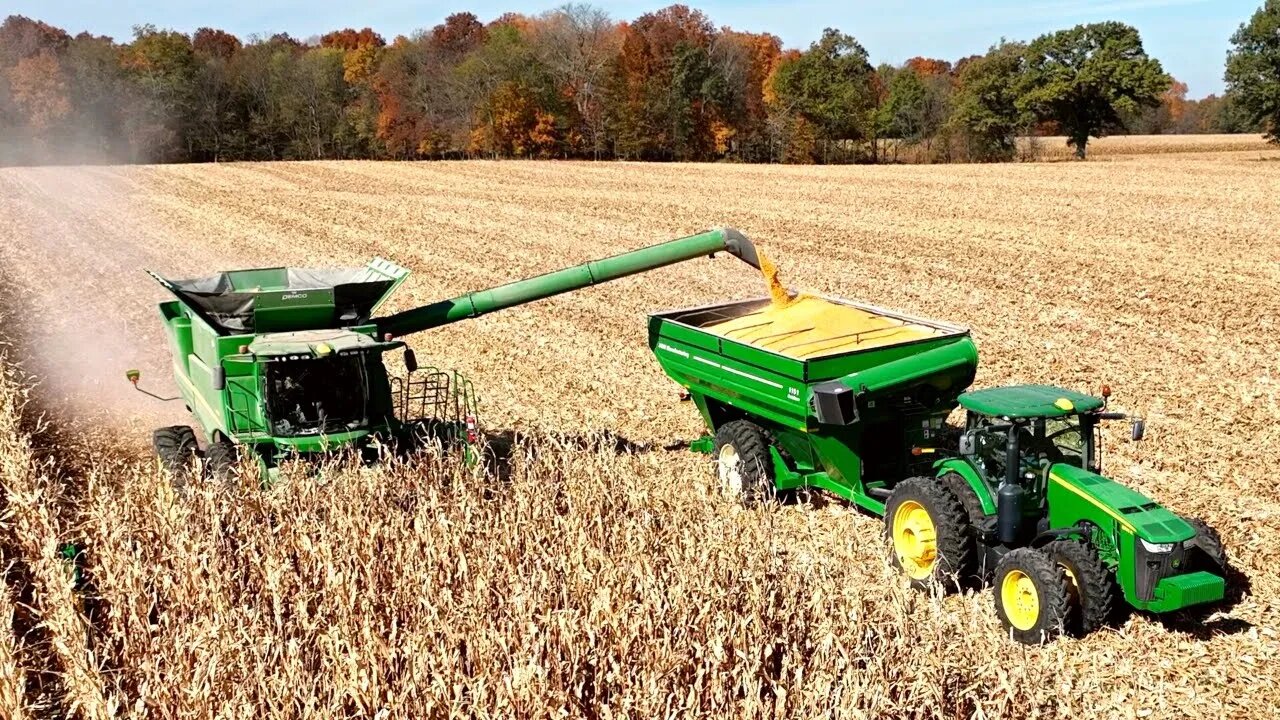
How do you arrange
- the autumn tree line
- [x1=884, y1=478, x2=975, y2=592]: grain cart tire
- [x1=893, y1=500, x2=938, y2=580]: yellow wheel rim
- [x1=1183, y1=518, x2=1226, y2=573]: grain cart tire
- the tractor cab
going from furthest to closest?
the autumn tree line < [x1=893, y1=500, x2=938, y2=580]: yellow wheel rim < [x1=884, y1=478, x2=975, y2=592]: grain cart tire < the tractor cab < [x1=1183, y1=518, x2=1226, y2=573]: grain cart tire

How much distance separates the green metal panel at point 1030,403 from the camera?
7317 mm

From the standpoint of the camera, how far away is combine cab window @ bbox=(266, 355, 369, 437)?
8.91 metres

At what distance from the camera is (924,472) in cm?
907

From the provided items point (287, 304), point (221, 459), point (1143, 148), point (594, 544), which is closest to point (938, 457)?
point (594, 544)

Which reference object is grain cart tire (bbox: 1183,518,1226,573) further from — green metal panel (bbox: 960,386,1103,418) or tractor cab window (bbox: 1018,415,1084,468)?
green metal panel (bbox: 960,386,1103,418)

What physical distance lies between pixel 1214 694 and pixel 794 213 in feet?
82.8

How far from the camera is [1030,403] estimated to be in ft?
24.6

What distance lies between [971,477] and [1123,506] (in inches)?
44.9

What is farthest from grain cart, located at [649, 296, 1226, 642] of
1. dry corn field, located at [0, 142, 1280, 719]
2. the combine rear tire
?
the combine rear tire

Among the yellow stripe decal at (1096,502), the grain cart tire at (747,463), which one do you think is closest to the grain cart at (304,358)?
the grain cart tire at (747,463)

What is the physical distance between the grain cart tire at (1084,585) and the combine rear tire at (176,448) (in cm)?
692

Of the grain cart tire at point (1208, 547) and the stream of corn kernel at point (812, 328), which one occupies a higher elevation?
the stream of corn kernel at point (812, 328)

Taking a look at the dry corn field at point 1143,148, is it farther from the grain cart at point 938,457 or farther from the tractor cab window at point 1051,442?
the tractor cab window at point 1051,442

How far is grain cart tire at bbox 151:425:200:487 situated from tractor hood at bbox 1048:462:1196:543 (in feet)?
22.9
